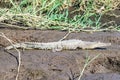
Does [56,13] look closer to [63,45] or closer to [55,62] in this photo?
[63,45]

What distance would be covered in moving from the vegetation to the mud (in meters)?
0.31

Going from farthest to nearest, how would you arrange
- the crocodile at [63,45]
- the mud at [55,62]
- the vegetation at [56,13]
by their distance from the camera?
the vegetation at [56,13] < the crocodile at [63,45] < the mud at [55,62]

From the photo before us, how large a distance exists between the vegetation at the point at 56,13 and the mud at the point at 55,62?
31 centimetres

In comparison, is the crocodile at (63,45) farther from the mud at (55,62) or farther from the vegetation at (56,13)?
the vegetation at (56,13)

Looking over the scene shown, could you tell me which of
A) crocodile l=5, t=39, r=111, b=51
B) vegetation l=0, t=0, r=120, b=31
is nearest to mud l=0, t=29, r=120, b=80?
crocodile l=5, t=39, r=111, b=51

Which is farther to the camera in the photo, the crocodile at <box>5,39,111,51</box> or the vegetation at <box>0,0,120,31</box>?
the vegetation at <box>0,0,120,31</box>

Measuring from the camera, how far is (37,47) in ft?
11.1

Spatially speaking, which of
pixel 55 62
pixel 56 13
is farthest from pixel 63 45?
pixel 56 13

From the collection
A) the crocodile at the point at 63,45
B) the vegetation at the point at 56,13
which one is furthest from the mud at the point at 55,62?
the vegetation at the point at 56,13

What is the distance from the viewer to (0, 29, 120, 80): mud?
9.45 feet

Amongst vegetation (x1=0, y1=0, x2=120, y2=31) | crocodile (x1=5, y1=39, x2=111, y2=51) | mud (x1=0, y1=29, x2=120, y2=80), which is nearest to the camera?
mud (x1=0, y1=29, x2=120, y2=80)

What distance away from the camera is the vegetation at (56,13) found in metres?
4.07

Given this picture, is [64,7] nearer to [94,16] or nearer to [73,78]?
[94,16]

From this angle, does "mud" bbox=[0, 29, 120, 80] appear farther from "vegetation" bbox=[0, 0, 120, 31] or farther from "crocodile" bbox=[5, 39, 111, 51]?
"vegetation" bbox=[0, 0, 120, 31]
